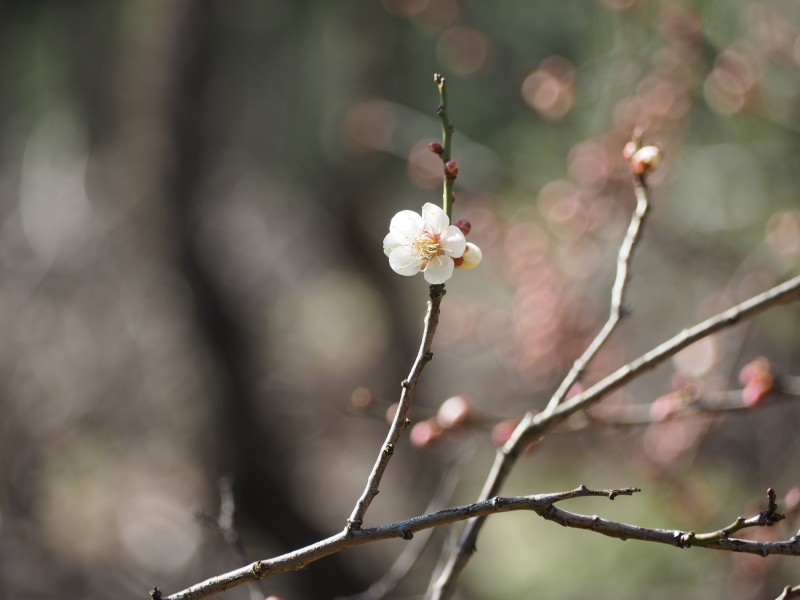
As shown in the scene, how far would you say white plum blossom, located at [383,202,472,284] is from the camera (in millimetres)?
822

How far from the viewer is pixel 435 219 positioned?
826 mm

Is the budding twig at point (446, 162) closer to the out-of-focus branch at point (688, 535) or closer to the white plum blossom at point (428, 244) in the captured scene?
the white plum blossom at point (428, 244)

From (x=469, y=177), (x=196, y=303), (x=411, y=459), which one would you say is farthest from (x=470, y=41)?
(x=411, y=459)

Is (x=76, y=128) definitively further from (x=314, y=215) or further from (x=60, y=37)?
(x=314, y=215)

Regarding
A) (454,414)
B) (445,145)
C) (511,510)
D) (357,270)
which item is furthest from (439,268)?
(357,270)

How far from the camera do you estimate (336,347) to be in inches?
254

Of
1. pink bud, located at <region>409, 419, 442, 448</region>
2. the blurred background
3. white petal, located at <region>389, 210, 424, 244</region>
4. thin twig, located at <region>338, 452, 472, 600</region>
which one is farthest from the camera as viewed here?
the blurred background

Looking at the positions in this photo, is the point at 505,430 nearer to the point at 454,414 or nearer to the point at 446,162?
the point at 454,414

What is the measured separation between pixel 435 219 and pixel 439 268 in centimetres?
5

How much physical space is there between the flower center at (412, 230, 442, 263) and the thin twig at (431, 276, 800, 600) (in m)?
0.32

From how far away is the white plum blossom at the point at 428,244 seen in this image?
822 millimetres

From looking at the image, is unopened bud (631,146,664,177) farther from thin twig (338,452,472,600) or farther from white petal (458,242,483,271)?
thin twig (338,452,472,600)

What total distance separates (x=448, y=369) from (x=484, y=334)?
2.00 metres

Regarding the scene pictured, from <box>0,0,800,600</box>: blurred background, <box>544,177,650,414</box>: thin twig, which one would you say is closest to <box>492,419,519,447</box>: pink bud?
<box>0,0,800,600</box>: blurred background
